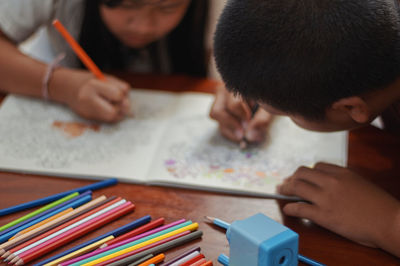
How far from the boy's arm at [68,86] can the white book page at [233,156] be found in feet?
0.35

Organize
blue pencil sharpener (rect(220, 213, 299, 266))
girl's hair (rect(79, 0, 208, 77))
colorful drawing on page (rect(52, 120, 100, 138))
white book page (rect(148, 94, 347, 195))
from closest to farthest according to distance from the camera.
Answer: blue pencil sharpener (rect(220, 213, 299, 266)), white book page (rect(148, 94, 347, 195)), colorful drawing on page (rect(52, 120, 100, 138)), girl's hair (rect(79, 0, 208, 77))

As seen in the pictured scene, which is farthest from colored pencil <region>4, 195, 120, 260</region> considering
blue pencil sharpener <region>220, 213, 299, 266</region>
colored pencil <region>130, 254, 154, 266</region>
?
blue pencil sharpener <region>220, 213, 299, 266</region>

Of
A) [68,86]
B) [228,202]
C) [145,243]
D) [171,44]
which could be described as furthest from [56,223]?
[171,44]

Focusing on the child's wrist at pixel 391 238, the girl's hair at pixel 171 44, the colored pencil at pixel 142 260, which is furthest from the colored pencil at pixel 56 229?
the girl's hair at pixel 171 44

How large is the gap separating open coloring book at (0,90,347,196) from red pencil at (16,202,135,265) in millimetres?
74

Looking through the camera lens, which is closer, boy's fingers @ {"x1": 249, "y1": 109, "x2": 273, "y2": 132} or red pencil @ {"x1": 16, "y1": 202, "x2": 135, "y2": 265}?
red pencil @ {"x1": 16, "y1": 202, "x2": 135, "y2": 265}

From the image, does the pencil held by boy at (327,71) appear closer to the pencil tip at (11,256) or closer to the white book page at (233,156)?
the white book page at (233,156)

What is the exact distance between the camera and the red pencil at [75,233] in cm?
51

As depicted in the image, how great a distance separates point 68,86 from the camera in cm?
83

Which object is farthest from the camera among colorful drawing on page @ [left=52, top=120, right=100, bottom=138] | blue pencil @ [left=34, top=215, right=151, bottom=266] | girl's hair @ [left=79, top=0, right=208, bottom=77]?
girl's hair @ [left=79, top=0, right=208, bottom=77]

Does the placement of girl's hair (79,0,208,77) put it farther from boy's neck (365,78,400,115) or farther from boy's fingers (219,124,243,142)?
boy's neck (365,78,400,115)

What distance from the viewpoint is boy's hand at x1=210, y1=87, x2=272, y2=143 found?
74cm

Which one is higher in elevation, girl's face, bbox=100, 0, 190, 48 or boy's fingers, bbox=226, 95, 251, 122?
girl's face, bbox=100, 0, 190, 48

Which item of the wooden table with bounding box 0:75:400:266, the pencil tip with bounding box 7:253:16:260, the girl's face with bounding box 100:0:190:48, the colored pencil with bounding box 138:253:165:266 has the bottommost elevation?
the pencil tip with bounding box 7:253:16:260
